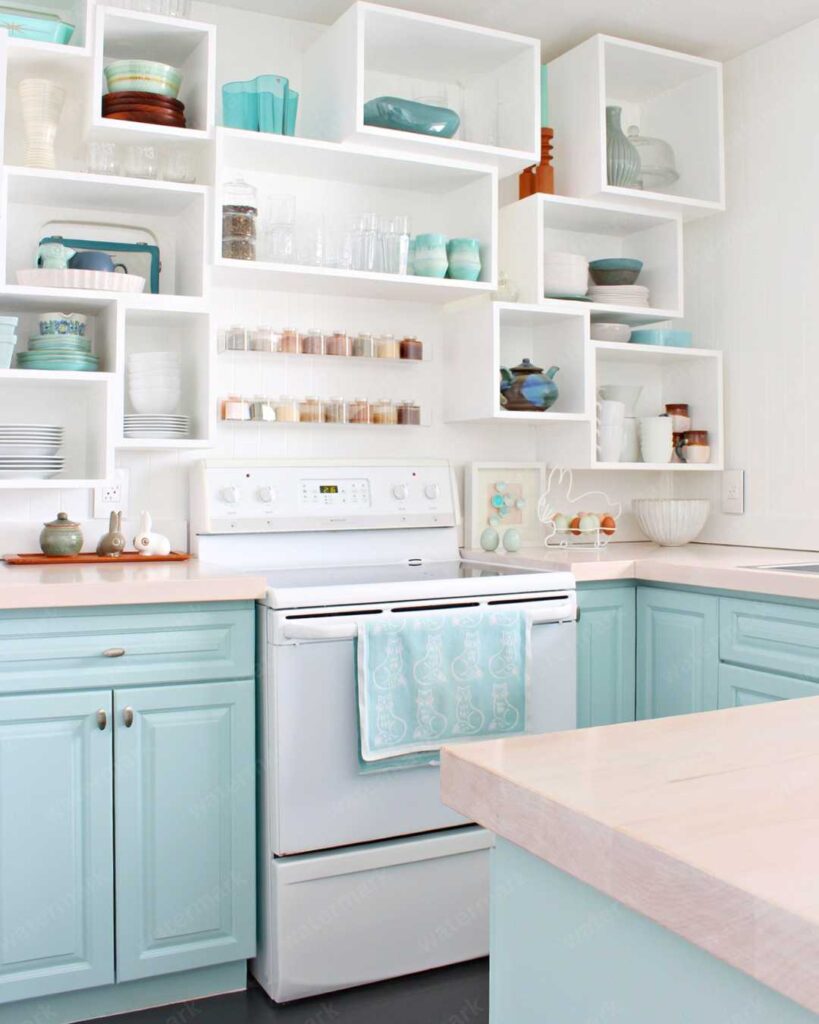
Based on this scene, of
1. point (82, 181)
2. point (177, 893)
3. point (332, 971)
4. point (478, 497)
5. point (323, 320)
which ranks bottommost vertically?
point (332, 971)

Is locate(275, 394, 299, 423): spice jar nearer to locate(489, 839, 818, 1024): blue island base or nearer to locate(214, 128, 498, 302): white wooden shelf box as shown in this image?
locate(214, 128, 498, 302): white wooden shelf box

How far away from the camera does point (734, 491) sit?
133 inches

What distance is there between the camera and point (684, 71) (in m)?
3.32

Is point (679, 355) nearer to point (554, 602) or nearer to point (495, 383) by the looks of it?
point (495, 383)

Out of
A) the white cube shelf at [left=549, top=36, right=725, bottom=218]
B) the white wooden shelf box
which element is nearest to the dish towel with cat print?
the white wooden shelf box

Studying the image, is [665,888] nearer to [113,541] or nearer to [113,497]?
[113,541]

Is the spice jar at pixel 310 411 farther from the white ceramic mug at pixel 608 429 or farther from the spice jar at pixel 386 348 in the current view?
the white ceramic mug at pixel 608 429

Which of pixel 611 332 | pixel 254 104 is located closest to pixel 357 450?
pixel 611 332

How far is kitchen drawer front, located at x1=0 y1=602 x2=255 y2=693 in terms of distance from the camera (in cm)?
212

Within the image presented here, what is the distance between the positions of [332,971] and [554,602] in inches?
38.9

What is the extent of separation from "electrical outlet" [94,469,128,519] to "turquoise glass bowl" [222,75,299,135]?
3.16 feet

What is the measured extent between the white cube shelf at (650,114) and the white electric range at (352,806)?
1316 mm

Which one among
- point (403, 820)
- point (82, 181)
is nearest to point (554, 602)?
point (403, 820)

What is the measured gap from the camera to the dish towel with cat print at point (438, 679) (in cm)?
231
